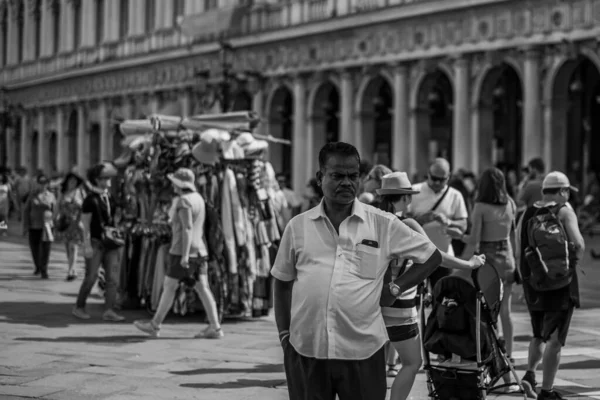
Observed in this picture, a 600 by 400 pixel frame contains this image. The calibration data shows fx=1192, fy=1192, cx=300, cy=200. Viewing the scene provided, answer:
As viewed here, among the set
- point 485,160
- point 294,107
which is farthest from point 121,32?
point 485,160

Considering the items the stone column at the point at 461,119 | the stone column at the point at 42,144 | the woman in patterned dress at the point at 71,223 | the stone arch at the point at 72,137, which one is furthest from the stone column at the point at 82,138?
the woman in patterned dress at the point at 71,223

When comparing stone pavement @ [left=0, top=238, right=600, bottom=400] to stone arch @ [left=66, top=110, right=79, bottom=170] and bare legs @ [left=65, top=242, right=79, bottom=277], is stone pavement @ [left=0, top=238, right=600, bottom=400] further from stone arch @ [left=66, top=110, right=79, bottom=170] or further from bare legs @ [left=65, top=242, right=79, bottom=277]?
stone arch @ [left=66, top=110, right=79, bottom=170]

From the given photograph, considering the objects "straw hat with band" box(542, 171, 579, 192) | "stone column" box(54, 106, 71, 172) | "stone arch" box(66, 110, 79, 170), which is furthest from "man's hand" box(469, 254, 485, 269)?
"stone arch" box(66, 110, 79, 170)

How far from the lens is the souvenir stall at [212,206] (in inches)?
471

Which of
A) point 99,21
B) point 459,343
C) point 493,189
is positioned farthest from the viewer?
point 99,21

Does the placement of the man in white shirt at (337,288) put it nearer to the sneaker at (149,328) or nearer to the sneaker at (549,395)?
the sneaker at (549,395)

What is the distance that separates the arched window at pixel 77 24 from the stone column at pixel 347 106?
20179 millimetres

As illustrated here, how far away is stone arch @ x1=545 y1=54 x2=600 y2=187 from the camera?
2458 cm

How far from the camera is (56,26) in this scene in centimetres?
5066

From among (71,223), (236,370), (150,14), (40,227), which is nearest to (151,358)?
(236,370)

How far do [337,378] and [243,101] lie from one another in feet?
103

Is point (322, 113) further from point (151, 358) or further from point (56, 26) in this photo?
point (151, 358)

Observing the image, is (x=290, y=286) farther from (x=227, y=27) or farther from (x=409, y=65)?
(x=227, y=27)

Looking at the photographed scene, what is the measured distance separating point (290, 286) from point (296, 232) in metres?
0.24
